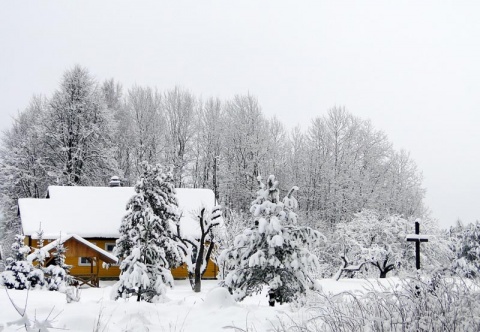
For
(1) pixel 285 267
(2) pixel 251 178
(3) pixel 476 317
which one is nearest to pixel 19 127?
(2) pixel 251 178

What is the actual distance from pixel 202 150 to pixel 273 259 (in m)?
31.3

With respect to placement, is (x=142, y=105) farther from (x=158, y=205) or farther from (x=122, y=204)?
(x=158, y=205)

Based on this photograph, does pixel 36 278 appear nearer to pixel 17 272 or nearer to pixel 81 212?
pixel 17 272

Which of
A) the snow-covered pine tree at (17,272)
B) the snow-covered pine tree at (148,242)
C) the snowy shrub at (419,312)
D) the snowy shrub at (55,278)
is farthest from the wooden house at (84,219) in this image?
the snowy shrub at (419,312)

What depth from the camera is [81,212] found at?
29.6 metres

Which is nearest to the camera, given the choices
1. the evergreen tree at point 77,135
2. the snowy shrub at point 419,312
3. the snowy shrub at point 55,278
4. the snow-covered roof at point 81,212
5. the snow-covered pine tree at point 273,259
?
the snowy shrub at point 419,312

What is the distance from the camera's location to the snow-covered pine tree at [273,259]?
10.8m

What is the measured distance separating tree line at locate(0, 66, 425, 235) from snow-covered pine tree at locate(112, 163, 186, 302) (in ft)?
47.8

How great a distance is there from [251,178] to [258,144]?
277 centimetres

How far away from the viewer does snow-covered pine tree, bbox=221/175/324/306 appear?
424 inches

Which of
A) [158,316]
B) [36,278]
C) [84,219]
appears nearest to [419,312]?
[158,316]

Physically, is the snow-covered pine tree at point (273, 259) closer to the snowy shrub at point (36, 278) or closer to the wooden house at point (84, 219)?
the snowy shrub at point (36, 278)

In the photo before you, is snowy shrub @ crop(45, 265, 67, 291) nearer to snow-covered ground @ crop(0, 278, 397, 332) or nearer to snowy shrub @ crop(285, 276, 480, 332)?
snow-covered ground @ crop(0, 278, 397, 332)

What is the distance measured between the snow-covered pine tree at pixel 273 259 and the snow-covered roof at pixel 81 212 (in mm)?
16240
